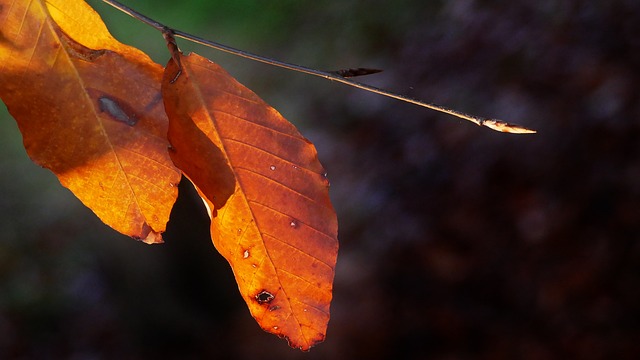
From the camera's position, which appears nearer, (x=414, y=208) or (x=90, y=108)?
(x=90, y=108)

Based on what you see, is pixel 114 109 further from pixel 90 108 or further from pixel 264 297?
pixel 264 297

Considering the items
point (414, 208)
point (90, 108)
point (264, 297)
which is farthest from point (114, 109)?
point (414, 208)

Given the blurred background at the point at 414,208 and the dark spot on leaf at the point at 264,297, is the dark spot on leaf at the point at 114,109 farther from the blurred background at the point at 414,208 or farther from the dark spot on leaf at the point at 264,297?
the blurred background at the point at 414,208

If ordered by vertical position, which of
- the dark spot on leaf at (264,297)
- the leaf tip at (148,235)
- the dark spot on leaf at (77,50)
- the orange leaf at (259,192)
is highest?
the dark spot on leaf at (77,50)

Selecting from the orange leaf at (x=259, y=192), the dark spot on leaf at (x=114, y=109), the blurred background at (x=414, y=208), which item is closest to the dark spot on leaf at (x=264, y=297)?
the orange leaf at (x=259, y=192)

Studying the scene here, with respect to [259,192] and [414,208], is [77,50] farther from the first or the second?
[414,208]

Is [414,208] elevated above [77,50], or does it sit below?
below

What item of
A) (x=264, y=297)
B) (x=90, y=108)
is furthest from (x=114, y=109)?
(x=264, y=297)

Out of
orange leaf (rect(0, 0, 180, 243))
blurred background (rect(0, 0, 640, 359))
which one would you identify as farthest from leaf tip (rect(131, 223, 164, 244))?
blurred background (rect(0, 0, 640, 359))
